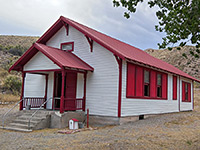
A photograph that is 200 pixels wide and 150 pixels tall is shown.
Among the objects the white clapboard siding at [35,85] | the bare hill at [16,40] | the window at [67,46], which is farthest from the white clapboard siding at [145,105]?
the bare hill at [16,40]

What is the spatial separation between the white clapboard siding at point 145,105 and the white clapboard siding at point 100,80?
0.52 metres

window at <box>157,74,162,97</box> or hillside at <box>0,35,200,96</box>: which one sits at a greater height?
hillside at <box>0,35,200,96</box>

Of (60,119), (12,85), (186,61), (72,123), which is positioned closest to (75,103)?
(60,119)

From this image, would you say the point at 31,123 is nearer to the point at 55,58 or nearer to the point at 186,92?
the point at 55,58

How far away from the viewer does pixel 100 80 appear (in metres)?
12.4

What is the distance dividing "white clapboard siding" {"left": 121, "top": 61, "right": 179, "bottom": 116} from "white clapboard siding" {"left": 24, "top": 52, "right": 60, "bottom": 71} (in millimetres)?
3932

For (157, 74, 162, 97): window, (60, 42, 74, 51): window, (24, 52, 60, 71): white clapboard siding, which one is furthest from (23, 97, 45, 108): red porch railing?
(157, 74, 162, 97): window

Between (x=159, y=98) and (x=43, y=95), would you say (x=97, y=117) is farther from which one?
(x=159, y=98)

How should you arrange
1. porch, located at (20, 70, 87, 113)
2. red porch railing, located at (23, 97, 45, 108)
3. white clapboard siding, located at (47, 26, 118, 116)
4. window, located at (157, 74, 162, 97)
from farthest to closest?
window, located at (157, 74, 162, 97)
red porch railing, located at (23, 97, 45, 108)
porch, located at (20, 70, 87, 113)
white clapboard siding, located at (47, 26, 118, 116)

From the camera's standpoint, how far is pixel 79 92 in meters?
13.0

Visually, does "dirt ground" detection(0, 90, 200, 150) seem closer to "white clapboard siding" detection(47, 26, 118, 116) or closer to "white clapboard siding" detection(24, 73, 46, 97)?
"white clapboard siding" detection(47, 26, 118, 116)

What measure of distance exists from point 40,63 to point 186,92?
558 inches

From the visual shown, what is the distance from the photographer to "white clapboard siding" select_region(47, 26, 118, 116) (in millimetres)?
11844

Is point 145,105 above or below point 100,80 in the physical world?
below
